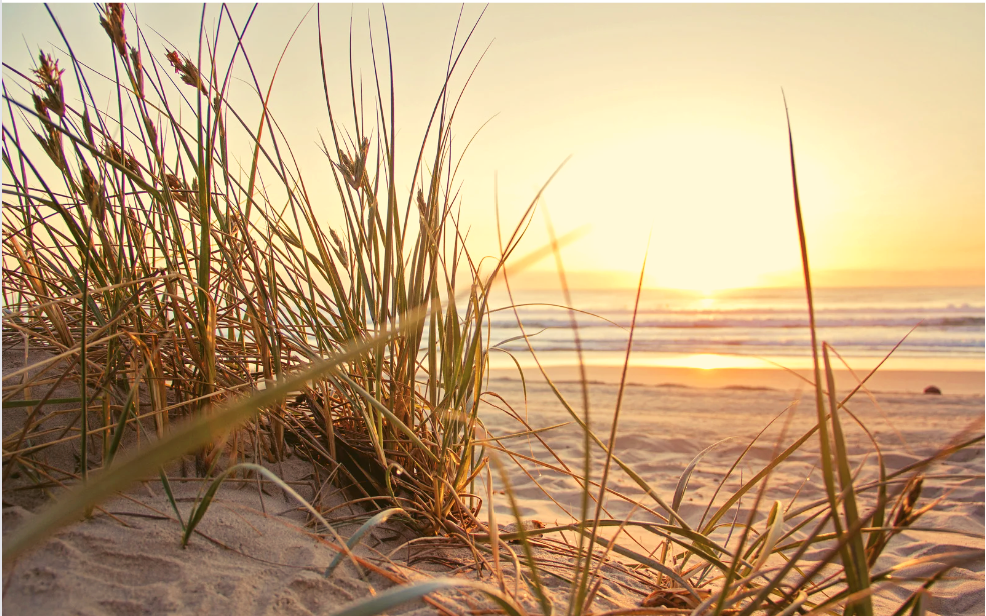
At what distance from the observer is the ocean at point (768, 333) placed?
10133 millimetres

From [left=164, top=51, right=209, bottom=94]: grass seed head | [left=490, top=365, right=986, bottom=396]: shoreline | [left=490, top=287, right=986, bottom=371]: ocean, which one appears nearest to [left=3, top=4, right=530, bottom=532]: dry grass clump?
[left=164, top=51, right=209, bottom=94]: grass seed head

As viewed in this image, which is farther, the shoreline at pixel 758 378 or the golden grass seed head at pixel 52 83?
the shoreline at pixel 758 378

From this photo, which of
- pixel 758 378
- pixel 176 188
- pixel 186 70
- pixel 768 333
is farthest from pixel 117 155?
pixel 768 333

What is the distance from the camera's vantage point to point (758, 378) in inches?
322

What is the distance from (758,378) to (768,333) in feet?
20.3

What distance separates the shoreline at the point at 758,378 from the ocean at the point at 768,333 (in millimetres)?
385

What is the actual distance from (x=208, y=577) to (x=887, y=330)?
53.8ft

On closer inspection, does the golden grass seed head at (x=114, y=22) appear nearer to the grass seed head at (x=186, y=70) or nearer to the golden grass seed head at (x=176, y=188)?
the grass seed head at (x=186, y=70)

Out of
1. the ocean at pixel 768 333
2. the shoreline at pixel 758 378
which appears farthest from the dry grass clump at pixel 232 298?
the shoreline at pixel 758 378

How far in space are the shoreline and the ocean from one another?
1.26ft

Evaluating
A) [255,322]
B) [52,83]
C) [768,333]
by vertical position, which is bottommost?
[768,333]

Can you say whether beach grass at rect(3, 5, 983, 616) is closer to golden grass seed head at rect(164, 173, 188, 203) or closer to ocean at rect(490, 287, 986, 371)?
golden grass seed head at rect(164, 173, 188, 203)

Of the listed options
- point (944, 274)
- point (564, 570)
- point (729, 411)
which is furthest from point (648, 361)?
point (944, 274)

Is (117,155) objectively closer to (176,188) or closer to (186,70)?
(176,188)
